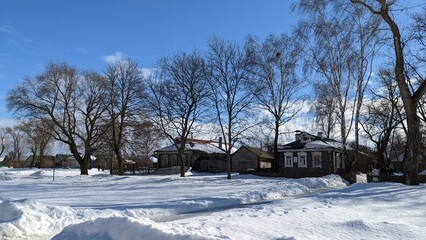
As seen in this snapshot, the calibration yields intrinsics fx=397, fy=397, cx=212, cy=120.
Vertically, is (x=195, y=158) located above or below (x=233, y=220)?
above

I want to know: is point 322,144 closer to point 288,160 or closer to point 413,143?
point 288,160

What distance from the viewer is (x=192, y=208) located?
14266mm

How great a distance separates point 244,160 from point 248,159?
25.1 inches

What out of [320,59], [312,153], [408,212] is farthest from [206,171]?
[408,212]

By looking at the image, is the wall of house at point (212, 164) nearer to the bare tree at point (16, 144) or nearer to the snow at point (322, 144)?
the snow at point (322, 144)

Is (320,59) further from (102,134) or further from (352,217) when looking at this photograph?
(102,134)

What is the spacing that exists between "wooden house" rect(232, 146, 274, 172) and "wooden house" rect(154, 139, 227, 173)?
2.06 m

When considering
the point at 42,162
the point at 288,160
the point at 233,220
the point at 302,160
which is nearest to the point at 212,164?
the point at 288,160

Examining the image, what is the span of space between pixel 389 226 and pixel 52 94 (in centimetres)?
4082

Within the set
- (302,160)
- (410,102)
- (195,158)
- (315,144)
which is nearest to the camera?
(410,102)

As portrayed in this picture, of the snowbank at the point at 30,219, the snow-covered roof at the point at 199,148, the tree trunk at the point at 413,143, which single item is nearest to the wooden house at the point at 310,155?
the snow-covered roof at the point at 199,148

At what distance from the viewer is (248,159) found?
5497 centimetres

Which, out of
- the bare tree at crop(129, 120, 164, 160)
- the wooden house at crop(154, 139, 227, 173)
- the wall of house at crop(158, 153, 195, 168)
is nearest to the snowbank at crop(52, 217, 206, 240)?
the bare tree at crop(129, 120, 164, 160)

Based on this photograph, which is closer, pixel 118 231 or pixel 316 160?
pixel 118 231
